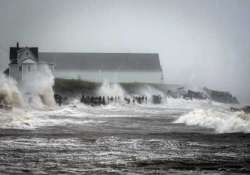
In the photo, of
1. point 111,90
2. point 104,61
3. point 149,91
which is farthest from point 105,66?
point 111,90

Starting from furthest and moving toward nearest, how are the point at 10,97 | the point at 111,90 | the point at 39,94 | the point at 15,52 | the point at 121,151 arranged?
the point at 15,52
the point at 111,90
the point at 39,94
the point at 10,97
the point at 121,151

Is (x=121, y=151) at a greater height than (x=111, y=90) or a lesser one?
lesser

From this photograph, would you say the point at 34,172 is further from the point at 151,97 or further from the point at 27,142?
the point at 151,97

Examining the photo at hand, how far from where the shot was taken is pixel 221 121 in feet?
115

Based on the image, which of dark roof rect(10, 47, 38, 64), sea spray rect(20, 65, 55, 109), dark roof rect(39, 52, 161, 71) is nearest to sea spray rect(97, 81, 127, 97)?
dark roof rect(10, 47, 38, 64)

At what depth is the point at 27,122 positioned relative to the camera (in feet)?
105

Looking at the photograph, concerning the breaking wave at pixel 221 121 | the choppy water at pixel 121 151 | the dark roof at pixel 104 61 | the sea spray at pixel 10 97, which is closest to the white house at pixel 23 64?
the dark roof at pixel 104 61

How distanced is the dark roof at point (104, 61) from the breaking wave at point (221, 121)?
86.8 metres

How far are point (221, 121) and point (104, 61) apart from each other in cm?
9714

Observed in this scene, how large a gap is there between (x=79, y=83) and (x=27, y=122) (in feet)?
217

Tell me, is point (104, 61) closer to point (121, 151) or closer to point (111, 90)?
point (111, 90)

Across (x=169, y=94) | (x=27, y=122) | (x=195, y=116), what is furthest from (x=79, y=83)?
(x=27, y=122)

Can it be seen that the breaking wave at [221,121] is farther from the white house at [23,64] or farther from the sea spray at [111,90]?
the white house at [23,64]

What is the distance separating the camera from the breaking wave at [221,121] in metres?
30.3
